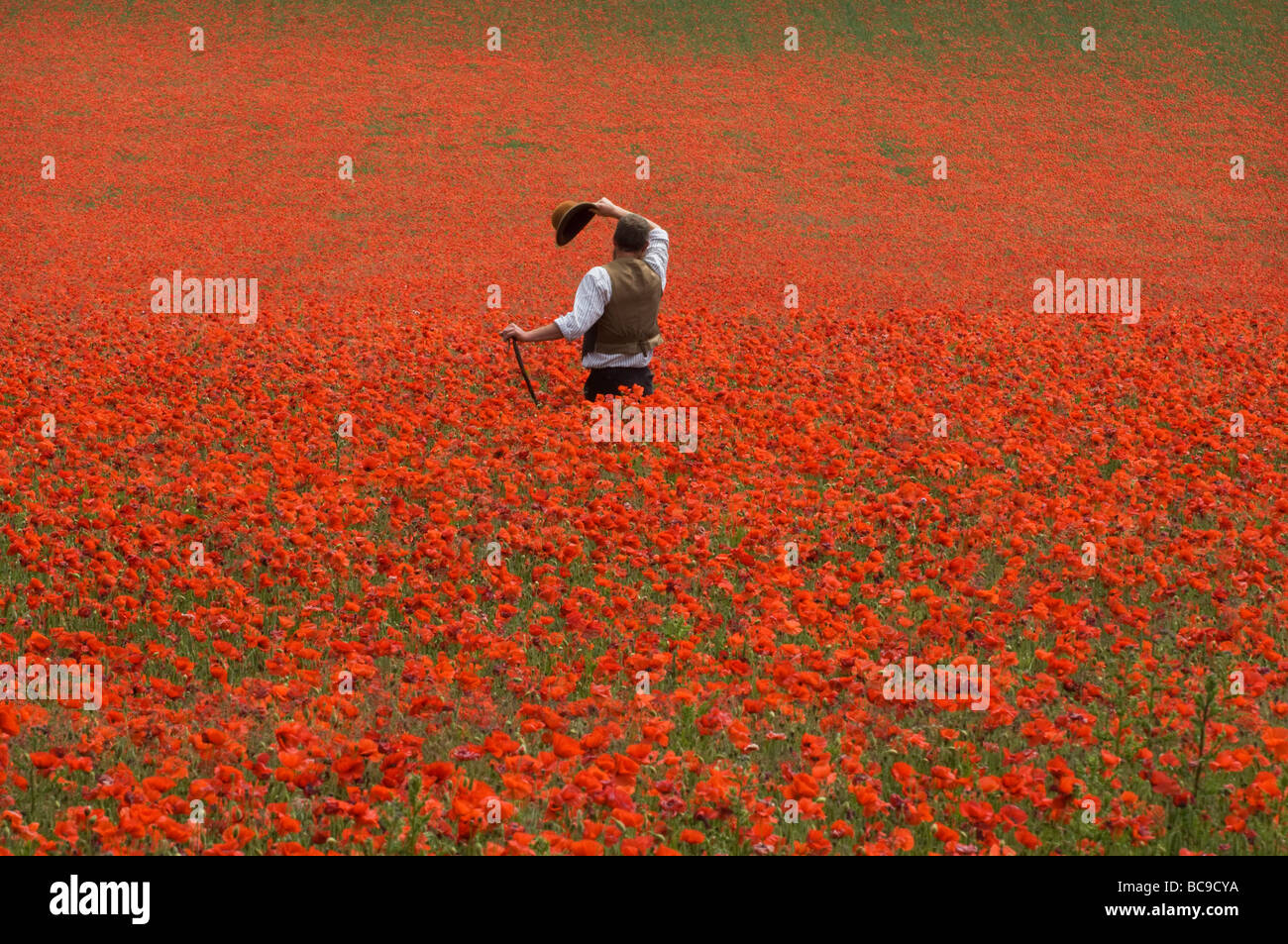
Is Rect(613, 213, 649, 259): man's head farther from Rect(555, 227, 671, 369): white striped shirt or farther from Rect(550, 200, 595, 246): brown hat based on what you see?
Rect(550, 200, 595, 246): brown hat

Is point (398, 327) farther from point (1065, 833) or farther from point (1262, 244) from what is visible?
point (1262, 244)

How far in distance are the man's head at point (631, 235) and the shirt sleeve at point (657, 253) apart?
0.23 m

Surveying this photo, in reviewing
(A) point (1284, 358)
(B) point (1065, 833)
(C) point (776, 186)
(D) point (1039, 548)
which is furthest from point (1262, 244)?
(B) point (1065, 833)

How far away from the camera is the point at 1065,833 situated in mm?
4121

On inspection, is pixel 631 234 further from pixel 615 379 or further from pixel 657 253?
pixel 615 379

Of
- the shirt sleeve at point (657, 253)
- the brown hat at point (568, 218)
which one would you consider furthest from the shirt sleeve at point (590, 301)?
the shirt sleeve at point (657, 253)

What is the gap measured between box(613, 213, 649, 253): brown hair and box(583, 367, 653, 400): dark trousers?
1008 mm

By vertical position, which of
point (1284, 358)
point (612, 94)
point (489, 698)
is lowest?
point (489, 698)

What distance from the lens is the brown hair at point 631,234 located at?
9.99 meters

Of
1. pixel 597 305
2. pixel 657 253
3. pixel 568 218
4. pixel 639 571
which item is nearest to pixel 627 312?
pixel 597 305

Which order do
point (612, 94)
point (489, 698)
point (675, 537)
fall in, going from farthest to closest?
point (612, 94) → point (675, 537) → point (489, 698)

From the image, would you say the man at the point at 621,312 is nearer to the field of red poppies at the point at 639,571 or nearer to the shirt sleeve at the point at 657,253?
the shirt sleeve at the point at 657,253

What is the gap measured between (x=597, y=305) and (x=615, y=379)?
0.70 metres

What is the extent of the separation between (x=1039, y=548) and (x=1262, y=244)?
82.0 feet
